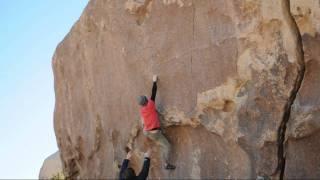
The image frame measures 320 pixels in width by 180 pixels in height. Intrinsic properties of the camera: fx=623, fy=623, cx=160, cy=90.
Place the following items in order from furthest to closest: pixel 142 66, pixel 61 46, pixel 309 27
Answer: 1. pixel 61 46
2. pixel 142 66
3. pixel 309 27

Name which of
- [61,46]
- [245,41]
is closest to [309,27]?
[245,41]

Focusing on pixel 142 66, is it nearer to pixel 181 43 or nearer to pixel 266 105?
pixel 181 43

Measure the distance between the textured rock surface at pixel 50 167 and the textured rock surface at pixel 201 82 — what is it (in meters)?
6.38

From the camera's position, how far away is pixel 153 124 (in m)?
10.4

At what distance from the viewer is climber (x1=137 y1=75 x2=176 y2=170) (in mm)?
10297

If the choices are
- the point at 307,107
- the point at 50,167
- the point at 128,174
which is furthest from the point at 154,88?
the point at 50,167

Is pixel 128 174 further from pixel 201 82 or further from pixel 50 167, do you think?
pixel 50 167

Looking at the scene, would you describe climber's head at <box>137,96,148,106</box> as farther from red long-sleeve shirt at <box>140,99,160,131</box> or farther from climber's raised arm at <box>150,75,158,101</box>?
climber's raised arm at <box>150,75,158,101</box>

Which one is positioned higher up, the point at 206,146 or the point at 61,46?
the point at 61,46

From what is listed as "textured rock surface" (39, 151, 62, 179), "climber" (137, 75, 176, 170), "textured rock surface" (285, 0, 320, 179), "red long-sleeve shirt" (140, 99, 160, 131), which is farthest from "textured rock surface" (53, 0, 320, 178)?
"textured rock surface" (39, 151, 62, 179)

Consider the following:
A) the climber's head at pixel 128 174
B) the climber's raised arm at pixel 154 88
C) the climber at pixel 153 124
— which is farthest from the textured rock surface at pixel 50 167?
the climber's head at pixel 128 174

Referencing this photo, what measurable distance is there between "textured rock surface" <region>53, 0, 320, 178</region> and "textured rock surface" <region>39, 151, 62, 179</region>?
638cm

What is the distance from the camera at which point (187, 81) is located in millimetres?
10227

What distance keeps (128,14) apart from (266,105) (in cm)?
356
